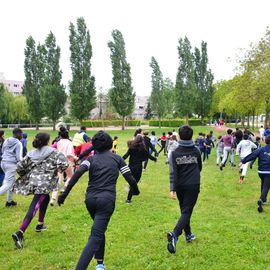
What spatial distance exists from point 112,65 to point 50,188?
49.3 meters

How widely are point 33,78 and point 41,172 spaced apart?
5401cm

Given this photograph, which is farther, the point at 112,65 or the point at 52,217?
the point at 112,65

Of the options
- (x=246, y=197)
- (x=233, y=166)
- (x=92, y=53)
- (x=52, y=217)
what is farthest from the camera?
(x=92, y=53)

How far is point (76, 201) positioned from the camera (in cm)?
956

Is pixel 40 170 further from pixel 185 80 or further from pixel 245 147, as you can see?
pixel 185 80

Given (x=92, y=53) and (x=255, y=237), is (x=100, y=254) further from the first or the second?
(x=92, y=53)

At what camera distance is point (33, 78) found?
56.8m

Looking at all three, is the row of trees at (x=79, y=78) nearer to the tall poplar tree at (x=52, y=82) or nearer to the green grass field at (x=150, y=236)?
the tall poplar tree at (x=52, y=82)

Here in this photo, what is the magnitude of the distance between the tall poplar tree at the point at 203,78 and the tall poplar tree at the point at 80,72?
1917 cm

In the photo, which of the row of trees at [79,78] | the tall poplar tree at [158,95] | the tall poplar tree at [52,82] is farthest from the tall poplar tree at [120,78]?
the tall poplar tree at [52,82]

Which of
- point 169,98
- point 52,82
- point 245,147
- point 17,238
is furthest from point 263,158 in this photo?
point 169,98

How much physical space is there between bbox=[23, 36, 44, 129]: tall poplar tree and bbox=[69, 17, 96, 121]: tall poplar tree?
6.86 metres

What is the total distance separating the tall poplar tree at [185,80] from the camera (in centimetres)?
5403

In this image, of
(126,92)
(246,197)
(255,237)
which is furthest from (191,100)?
(255,237)
